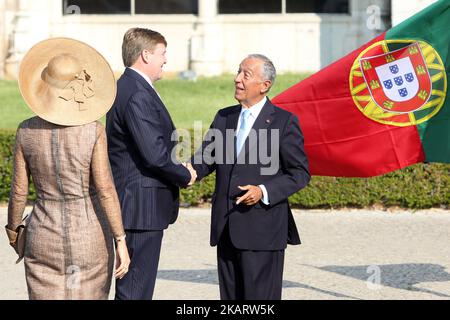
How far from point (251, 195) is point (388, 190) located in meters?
6.64

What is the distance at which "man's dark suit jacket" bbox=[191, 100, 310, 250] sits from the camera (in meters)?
6.54

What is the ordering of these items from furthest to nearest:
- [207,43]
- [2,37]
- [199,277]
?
[2,37]
[207,43]
[199,277]

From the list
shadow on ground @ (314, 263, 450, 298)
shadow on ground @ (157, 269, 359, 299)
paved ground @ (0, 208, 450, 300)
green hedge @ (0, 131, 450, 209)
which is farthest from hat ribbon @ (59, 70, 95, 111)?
green hedge @ (0, 131, 450, 209)

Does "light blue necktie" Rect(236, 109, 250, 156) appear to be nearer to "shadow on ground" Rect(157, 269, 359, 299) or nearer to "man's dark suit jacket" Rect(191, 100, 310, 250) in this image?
"man's dark suit jacket" Rect(191, 100, 310, 250)

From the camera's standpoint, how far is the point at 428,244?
1085 centimetres

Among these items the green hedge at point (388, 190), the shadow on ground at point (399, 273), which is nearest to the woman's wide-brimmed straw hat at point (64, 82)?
the shadow on ground at point (399, 273)

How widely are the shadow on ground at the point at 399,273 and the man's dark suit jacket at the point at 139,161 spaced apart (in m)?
3.00

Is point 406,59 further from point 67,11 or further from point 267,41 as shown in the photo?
point 67,11

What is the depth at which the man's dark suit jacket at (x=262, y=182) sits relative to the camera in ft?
21.5

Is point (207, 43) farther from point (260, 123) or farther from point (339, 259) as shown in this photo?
point (260, 123)

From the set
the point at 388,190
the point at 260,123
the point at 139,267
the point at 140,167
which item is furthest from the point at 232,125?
the point at 388,190

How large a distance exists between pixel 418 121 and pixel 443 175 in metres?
4.98

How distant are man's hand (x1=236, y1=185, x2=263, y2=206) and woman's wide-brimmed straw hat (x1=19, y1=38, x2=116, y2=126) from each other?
101 cm

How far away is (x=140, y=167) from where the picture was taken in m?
6.60
